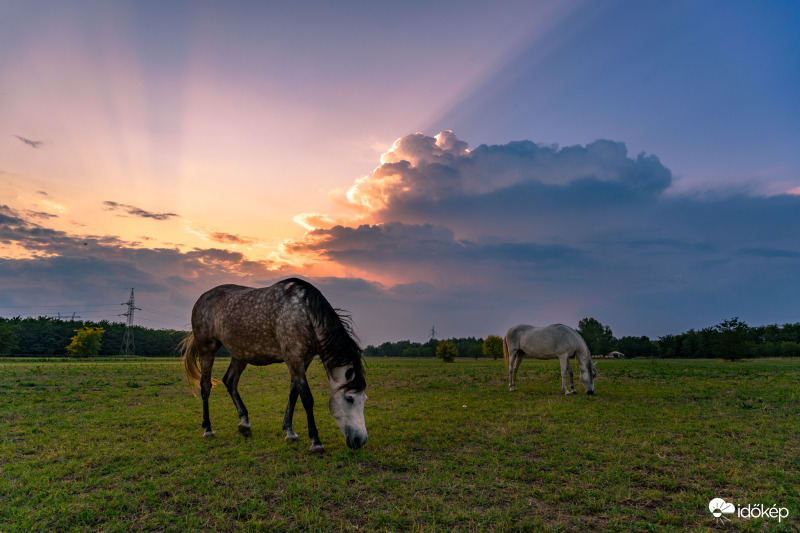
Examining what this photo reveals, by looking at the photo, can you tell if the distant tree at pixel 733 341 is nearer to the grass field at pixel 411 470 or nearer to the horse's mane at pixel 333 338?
the grass field at pixel 411 470

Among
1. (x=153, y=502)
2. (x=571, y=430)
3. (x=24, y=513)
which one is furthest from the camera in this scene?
(x=571, y=430)

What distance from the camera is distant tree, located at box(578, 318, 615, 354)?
94169 mm

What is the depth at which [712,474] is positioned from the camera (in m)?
5.66

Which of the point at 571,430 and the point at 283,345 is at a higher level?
the point at 283,345

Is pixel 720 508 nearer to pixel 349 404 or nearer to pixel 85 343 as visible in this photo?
pixel 349 404

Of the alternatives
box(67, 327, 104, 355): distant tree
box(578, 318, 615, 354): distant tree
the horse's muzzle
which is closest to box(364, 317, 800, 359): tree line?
box(578, 318, 615, 354): distant tree

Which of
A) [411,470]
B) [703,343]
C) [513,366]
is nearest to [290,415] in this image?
[411,470]

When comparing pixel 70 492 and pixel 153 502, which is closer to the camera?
pixel 153 502

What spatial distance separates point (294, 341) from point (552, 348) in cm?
1181

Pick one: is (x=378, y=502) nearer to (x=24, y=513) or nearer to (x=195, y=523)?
(x=195, y=523)

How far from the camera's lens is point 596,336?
10350 cm

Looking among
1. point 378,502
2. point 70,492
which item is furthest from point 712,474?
point 70,492

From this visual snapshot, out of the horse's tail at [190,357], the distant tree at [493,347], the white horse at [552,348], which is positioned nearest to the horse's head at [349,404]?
the horse's tail at [190,357]

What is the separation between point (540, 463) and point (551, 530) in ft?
7.74
